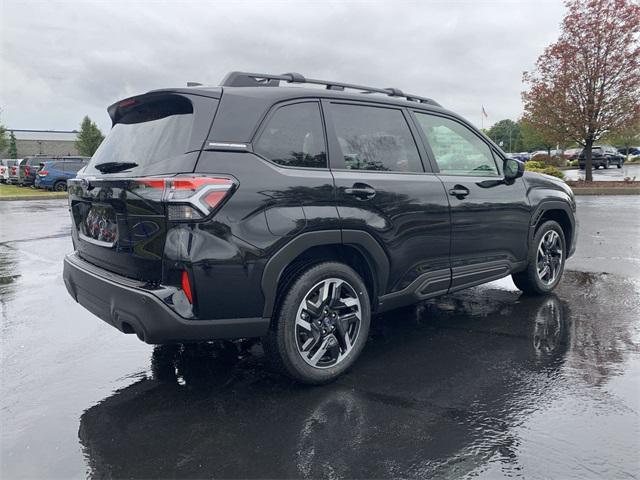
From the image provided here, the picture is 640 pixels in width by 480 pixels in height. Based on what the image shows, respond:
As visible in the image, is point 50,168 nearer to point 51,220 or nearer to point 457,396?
point 51,220

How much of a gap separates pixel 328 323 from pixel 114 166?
1.72 metres

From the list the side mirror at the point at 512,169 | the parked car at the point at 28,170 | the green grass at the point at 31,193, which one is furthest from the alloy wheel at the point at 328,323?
the parked car at the point at 28,170

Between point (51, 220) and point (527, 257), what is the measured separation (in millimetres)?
11722

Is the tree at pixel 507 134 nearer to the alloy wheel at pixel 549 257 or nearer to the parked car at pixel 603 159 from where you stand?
the parked car at pixel 603 159

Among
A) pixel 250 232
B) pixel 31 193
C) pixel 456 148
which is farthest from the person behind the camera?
pixel 31 193

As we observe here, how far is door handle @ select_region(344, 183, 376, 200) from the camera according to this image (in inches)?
134

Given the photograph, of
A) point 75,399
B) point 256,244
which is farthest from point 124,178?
point 75,399

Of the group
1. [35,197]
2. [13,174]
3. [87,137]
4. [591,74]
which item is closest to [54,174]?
[35,197]

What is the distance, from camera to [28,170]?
27500mm

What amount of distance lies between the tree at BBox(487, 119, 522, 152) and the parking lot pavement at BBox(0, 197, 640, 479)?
312ft

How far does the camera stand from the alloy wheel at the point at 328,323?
10.7ft

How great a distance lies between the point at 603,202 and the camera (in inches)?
653

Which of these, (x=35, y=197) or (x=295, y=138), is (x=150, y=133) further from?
(x=35, y=197)

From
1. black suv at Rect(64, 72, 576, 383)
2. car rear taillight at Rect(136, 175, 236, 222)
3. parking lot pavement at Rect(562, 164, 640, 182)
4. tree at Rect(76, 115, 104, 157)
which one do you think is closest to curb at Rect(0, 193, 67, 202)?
black suv at Rect(64, 72, 576, 383)
